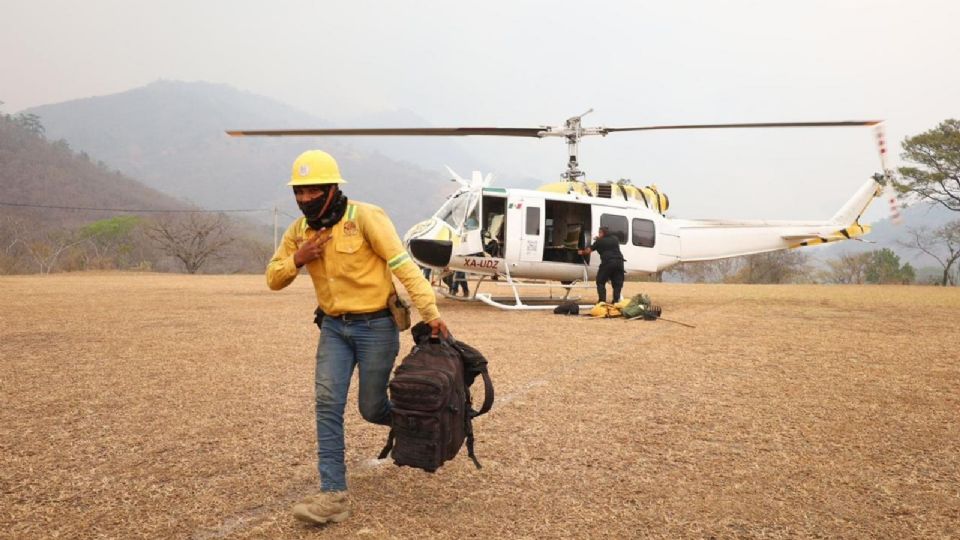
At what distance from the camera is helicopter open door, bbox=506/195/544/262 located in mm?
12328

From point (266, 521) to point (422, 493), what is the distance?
80cm

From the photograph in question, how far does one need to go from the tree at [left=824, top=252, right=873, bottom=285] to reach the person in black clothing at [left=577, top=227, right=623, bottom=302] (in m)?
37.1

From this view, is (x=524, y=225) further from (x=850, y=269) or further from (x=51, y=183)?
(x=51, y=183)

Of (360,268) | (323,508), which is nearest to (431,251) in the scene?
(360,268)

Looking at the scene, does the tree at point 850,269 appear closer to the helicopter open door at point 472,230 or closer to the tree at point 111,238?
the helicopter open door at point 472,230

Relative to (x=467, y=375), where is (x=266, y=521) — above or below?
below

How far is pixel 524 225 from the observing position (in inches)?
488

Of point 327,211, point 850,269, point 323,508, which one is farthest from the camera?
point 850,269

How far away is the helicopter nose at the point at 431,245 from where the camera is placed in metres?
10.8

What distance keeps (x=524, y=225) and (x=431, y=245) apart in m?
2.47

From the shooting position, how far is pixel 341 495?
287cm

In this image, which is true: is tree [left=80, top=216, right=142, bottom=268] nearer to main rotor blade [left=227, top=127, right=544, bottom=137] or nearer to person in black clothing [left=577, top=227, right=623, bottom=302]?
main rotor blade [left=227, top=127, right=544, bottom=137]

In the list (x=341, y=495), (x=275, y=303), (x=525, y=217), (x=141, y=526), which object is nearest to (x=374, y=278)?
(x=341, y=495)

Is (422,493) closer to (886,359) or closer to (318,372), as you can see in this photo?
(318,372)
